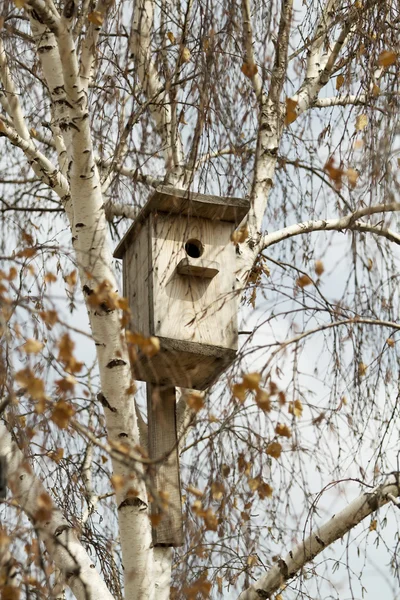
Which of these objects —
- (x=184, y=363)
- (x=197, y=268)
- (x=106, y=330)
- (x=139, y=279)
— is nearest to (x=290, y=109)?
(x=197, y=268)

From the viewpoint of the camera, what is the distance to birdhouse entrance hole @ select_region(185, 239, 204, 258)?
3973 millimetres

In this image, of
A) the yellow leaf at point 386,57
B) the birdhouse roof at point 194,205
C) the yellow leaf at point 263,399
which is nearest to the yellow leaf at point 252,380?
the yellow leaf at point 263,399

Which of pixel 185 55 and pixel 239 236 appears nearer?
pixel 239 236

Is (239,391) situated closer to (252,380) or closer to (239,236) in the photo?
(252,380)

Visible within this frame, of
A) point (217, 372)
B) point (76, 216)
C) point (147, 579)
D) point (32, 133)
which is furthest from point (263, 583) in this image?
point (32, 133)

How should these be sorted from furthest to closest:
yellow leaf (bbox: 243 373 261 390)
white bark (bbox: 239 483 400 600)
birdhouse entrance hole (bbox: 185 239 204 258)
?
1. birdhouse entrance hole (bbox: 185 239 204 258)
2. white bark (bbox: 239 483 400 600)
3. yellow leaf (bbox: 243 373 261 390)

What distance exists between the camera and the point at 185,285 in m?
3.86

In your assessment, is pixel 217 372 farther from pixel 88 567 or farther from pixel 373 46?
pixel 373 46

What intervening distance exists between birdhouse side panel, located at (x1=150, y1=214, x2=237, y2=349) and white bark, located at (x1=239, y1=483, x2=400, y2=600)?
27.9 inches

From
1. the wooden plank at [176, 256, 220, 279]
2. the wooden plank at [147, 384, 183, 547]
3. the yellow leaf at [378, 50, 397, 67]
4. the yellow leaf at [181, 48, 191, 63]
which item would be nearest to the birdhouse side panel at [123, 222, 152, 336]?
the wooden plank at [176, 256, 220, 279]

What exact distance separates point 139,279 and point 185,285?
21cm

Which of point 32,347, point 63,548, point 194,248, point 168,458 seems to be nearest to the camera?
point 32,347

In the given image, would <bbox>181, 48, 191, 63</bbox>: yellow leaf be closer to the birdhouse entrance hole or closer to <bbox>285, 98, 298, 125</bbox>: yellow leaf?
<bbox>285, 98, 298, 125</bbox>: yellow leaf

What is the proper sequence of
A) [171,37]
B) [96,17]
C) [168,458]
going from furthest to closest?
[171,37], [168,458], [96,17]
